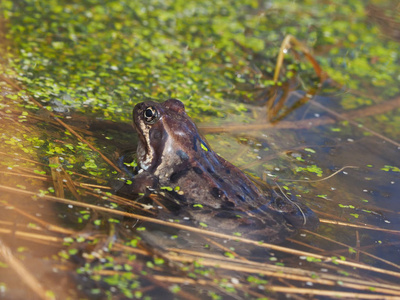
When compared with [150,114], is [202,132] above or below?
below

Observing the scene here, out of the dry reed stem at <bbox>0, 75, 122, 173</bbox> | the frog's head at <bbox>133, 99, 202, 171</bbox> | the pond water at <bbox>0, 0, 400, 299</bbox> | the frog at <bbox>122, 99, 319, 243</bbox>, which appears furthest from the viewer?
the dry reed stem at <bbox>0, 75, 122, 173</bbox>

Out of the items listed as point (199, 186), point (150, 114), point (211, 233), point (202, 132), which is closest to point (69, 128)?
point (150, 114)

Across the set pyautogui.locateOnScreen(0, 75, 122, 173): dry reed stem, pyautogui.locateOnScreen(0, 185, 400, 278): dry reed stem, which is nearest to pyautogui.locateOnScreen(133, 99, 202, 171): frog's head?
pyautogui.locateOnScreen(0, 75, 122, 173): dry reed stem

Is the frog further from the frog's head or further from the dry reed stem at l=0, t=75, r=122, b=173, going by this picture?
the dry reed stem at l=0, t=75, r=122, b=173

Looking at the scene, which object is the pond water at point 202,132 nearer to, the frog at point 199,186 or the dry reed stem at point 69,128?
the dry reed stem at point 69,128

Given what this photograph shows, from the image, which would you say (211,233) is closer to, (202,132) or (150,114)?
(150,114)

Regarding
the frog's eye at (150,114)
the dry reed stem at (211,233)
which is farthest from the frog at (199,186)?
the dry reed stem at (211,233)

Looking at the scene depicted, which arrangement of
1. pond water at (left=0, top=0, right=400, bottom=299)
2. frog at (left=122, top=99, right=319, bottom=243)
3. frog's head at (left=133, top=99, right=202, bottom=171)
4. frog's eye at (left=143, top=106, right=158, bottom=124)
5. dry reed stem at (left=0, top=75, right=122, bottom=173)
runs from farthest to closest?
dry reed stem at (left=0, top=75, right=122, bottom=173), frog's eye at (left=143, top=106, right=158, bottom=124), frog's head at (left=133, top=99, right=202, bottom=171), frog at (left=122, top=99, right=319, bottom=243), pond water at (left=0, top=0, right=400, bottom=299)

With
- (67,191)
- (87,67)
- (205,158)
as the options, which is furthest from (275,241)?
(87,67)
